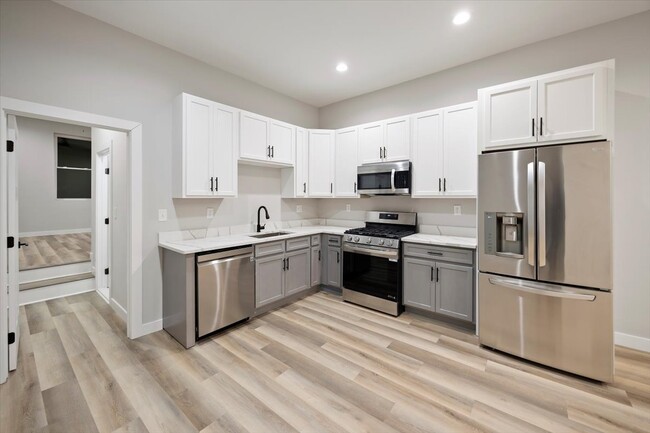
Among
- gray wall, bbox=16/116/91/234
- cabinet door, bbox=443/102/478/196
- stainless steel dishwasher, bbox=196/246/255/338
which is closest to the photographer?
stainless steel dishwasher, bbox=196/246/255/338

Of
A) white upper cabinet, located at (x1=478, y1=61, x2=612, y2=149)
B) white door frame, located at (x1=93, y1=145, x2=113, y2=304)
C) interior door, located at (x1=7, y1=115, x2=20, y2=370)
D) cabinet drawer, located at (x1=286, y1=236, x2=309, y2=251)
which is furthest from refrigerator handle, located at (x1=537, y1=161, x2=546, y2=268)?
white door frame, located at (x1=93, y1=145, x2=113, y2=304)

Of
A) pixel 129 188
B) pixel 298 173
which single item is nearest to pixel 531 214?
pixel 298 173

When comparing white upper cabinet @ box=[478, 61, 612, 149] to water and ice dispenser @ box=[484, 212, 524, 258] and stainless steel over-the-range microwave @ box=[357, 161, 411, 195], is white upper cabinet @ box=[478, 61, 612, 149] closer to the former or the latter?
water and ice dispenser @ box=[484, 212, 524, 258]

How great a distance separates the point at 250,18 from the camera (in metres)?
2.54

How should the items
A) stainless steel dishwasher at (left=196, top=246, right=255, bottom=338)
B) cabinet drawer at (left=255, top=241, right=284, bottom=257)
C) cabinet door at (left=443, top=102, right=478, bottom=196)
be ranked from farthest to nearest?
1. cabinet drawer at (left=255, top=241, right=284, bottom=257)
2. cabinet door at (left=443, top=102, right=478, bottom=196)
3. stainless steel dishwasher at (left=196, top=246, right=255, bottom=338)

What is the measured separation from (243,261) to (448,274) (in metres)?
2.30

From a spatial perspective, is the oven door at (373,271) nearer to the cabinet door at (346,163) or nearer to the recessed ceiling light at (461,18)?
the cabinet door at (346,163)

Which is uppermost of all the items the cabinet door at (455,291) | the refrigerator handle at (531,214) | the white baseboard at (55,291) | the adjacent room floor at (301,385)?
the refrigerator handle at (531,214)

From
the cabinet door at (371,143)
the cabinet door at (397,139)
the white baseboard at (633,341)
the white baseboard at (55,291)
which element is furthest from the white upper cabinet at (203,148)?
the white baseboard at (633,341)

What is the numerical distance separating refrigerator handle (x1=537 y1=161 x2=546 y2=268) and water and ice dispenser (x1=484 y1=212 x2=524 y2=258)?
13cm

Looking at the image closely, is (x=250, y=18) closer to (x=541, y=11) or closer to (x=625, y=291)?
(x=541, y=11)

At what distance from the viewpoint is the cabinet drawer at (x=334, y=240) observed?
3975 millimetres

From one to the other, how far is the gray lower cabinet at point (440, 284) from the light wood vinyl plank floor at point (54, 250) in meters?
5.12

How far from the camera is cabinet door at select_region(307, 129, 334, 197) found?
14.3ft
